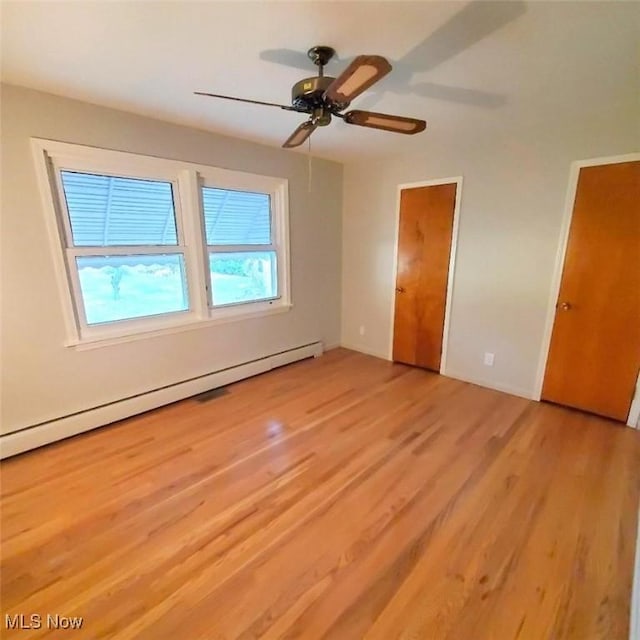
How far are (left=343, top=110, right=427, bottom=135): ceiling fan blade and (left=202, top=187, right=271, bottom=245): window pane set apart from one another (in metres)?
1.71

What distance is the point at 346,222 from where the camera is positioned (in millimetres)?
4199

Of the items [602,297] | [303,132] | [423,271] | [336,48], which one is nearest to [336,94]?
[336,48]

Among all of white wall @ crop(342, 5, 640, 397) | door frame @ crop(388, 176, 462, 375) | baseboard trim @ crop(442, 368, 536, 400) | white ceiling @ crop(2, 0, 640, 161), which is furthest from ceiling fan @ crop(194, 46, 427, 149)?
baseboard trim @ crop(442, 368, 536, 400)

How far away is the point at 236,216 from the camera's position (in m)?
3.25

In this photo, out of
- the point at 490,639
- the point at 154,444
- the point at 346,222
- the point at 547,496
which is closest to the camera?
the point at 490,639

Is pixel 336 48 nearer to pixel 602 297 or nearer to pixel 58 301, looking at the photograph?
pixel 58 301

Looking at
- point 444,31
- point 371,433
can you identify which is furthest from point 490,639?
point 444,31

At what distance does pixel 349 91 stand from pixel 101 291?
227 centimetres

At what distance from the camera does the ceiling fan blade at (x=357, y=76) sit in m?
1.14

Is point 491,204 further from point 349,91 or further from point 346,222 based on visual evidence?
point 349,91

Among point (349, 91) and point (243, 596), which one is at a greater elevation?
point (349, 91)

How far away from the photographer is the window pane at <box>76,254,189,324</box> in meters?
2.48

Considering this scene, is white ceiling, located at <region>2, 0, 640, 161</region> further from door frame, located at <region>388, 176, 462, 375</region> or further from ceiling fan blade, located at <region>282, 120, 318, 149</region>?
door frame, located at <region>388, 176, 462, 375</region>

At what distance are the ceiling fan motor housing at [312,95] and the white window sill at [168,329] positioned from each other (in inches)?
79.9
